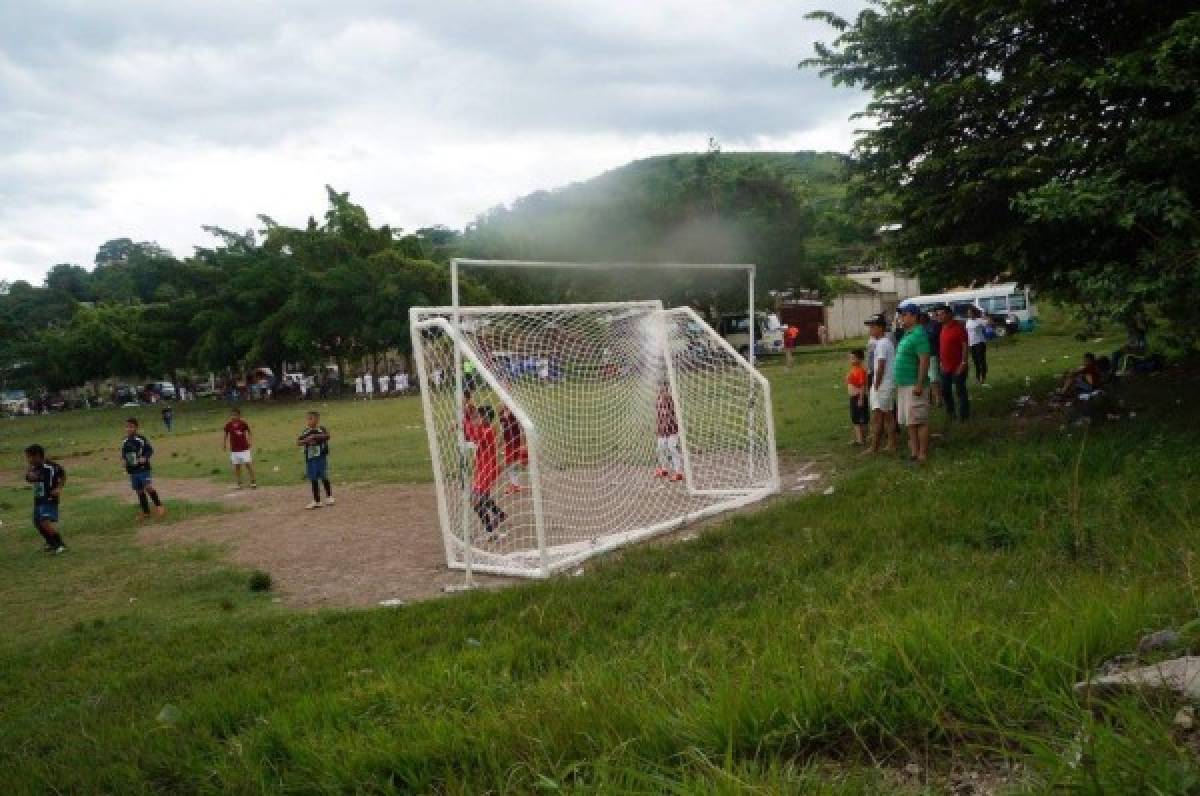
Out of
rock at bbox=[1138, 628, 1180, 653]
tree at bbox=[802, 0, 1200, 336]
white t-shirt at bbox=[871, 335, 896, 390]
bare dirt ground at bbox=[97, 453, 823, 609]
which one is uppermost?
tree at bbox=[802, 0, 1200, 336]

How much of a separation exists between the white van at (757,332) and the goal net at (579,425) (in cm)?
2725

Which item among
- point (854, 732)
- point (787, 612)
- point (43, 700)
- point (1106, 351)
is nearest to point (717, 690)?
point (854, 732)

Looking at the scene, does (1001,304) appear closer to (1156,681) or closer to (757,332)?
(757,332)

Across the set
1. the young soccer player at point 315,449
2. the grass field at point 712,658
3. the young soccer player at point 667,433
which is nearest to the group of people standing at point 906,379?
the grass field at point 712,658

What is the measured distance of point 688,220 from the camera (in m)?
37.1

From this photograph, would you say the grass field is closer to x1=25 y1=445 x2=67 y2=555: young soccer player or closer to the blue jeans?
Answer: x1=25 y1=445 x2=67 y2=555: young soccer player

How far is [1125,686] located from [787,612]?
215 centimetres

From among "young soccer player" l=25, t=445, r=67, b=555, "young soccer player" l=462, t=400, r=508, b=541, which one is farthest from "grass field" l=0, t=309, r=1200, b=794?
"young soccer player" l=462, t=400, r=508, b=541

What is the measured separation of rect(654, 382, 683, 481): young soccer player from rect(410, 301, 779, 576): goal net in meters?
0.02

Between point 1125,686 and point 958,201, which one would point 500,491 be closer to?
point 958,201

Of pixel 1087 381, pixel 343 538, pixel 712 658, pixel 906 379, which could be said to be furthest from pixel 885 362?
pixel 712 658

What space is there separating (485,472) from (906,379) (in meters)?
4.82

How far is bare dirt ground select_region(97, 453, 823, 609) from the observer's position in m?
7.59

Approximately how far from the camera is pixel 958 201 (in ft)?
32.6
